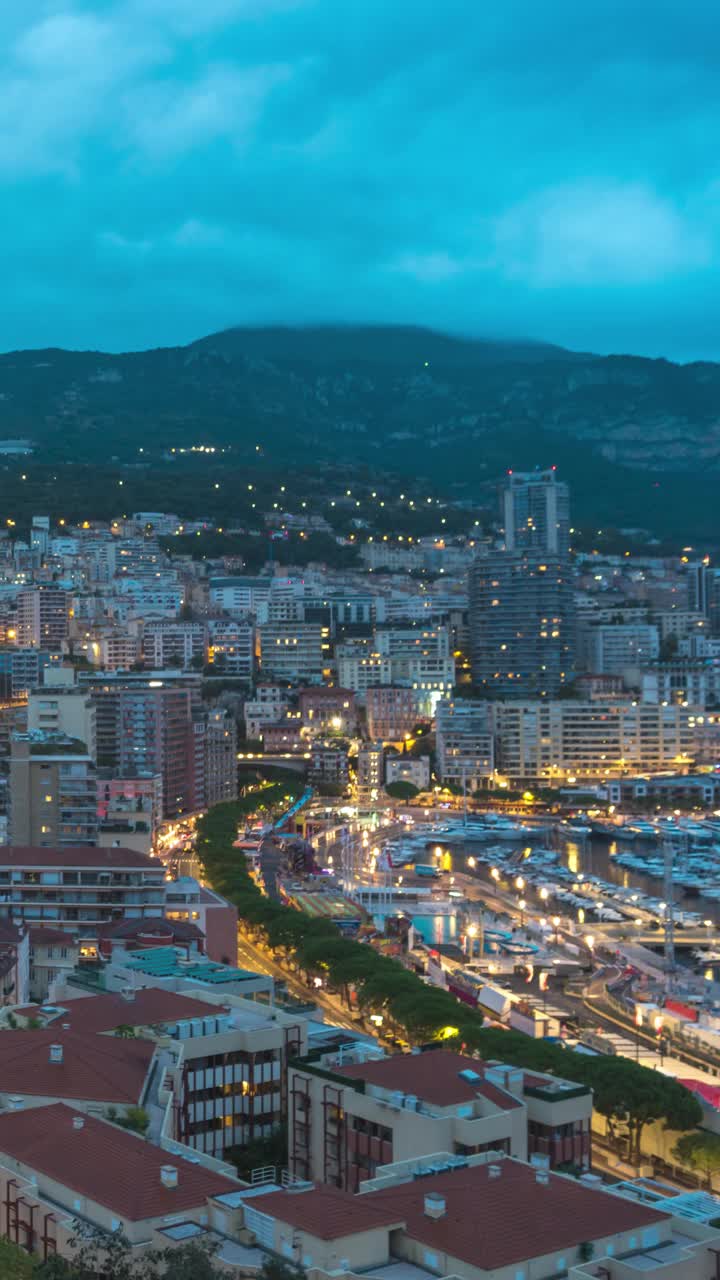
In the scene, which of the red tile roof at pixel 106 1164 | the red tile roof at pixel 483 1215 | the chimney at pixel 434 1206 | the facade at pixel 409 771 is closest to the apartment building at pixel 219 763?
the facade at pixel 409 771

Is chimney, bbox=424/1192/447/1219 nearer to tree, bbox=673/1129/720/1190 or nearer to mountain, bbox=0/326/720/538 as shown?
tree, bbox=673/1129/720/1190

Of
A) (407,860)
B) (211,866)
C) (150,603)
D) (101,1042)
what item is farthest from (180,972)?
(150,603)

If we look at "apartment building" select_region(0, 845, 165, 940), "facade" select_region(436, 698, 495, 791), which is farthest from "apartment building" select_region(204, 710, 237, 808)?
"apartment building" select_region(0, 845, 165, 940)

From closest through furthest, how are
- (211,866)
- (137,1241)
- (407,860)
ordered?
(137,1241) < (211,866) < (407,860)

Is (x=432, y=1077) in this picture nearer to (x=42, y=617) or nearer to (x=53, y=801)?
(x=53, y=801)

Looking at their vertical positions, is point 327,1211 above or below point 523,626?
below

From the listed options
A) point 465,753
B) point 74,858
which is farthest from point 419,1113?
point 465,753

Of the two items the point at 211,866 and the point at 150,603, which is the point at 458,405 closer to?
the point at 150,603
